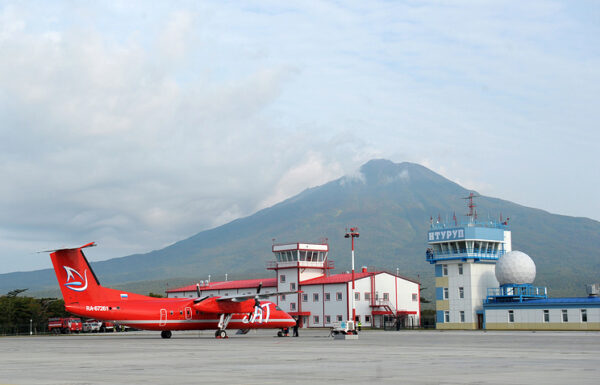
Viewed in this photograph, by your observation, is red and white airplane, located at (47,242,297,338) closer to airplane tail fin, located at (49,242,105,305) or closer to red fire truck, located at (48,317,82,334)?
airplane tail fin, located at (49,242,105,305)

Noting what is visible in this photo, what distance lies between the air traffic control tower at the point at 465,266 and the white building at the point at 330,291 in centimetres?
1344

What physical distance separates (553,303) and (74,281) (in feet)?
163

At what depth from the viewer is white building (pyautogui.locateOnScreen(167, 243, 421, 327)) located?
99375 mm

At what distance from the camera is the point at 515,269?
78.8 metres

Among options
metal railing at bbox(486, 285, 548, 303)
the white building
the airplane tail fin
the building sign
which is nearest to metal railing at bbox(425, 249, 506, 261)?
the building sign

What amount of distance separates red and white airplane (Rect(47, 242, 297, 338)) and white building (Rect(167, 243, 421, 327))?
38.1 m

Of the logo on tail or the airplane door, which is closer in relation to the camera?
the logo on tail

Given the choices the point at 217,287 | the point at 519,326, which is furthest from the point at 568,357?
the point at 217,287

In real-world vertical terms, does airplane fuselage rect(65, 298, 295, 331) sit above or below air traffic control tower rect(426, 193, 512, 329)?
below

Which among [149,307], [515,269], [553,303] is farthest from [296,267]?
[149,307]

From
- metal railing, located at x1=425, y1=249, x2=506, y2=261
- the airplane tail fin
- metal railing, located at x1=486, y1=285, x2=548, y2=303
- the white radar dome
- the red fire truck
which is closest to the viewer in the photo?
the airplane tail fin

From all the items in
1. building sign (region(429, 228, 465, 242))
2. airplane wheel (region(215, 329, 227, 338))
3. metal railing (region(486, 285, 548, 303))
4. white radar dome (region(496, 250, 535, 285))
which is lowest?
airplane wheel (region(215, 329, 227, 338))

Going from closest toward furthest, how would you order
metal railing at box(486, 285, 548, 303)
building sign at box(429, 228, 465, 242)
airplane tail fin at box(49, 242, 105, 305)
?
airplane tail fin at box(49, 242, 105, 305)
metal railing at box(486, 285, 548, 303)
building sign at box(429, 228, 465, 242)

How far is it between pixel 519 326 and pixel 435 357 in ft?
177
